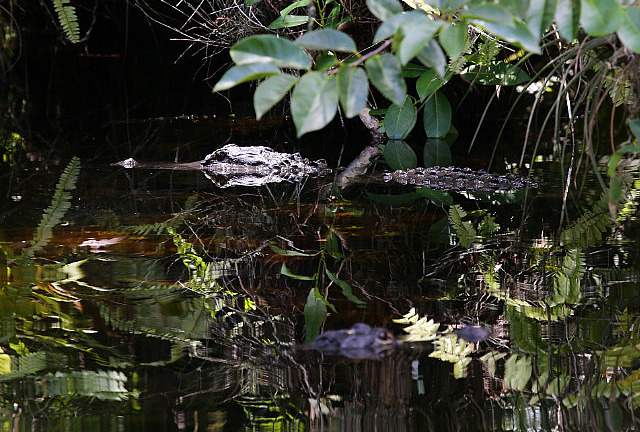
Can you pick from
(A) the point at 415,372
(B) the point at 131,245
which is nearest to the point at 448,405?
(A) the point at 415,372

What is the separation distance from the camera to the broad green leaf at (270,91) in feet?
2.13

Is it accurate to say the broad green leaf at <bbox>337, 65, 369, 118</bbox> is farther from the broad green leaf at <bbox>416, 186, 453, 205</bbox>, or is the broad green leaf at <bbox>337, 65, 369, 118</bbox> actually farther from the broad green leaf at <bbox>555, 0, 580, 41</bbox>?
the broad green leaf at <bbox>416, 186, 453, 205</bbox>

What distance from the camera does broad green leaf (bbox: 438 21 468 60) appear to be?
0.67 meters

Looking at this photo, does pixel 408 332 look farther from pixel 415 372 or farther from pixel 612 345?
pixel 612 345

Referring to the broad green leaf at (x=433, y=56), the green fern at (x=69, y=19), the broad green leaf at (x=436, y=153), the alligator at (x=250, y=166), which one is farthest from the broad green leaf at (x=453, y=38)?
the green fern at (x=69, y=19)

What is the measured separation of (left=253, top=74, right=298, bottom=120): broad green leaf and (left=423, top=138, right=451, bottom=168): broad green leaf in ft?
5.30

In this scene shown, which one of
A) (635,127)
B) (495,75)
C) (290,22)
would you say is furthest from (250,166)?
(635,127)

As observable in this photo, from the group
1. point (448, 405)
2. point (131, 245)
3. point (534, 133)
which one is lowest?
point (448, 405)

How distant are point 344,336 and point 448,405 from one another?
24cm

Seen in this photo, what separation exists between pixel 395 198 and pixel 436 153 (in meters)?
0.68

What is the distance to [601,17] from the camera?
0.67m

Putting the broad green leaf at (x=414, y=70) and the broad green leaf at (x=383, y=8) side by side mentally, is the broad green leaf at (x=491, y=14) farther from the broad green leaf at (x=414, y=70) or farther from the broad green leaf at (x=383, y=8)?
the broad green leaf at (x=414, y=70)

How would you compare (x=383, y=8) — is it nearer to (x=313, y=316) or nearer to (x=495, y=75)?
(x=313, y=316)

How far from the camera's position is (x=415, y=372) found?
0.91 metres
